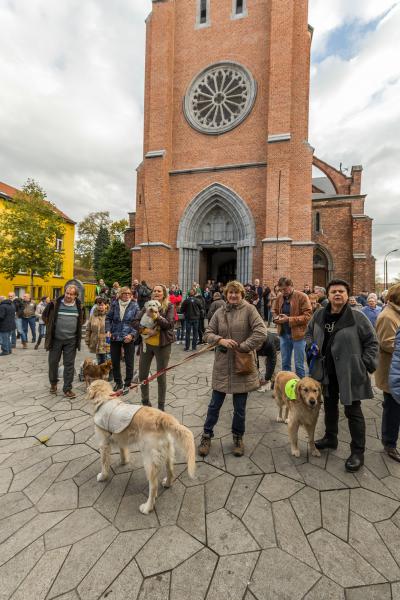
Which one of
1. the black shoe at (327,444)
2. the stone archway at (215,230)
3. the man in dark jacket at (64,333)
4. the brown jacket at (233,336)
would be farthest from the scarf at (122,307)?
the stone archway at (215,230)

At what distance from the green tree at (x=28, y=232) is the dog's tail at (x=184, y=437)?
2007 centimetres

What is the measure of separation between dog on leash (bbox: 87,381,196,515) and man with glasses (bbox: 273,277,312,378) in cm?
300

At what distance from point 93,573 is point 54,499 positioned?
3.01 feet

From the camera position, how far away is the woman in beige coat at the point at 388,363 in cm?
304

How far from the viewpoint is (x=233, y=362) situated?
306cm

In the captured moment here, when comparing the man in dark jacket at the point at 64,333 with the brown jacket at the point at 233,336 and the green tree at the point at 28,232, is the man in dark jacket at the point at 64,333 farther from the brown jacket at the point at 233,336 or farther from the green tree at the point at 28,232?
the green tree at the point at 28,232

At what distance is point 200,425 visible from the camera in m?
3.71

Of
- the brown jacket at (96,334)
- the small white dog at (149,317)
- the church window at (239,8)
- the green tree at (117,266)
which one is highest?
the church window at (239,8)

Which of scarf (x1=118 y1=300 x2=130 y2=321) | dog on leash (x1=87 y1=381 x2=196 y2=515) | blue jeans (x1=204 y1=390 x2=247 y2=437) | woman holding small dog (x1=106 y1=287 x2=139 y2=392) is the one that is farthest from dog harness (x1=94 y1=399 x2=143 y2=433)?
scarf (x1=118 y1=300 x2=130 y2=321)

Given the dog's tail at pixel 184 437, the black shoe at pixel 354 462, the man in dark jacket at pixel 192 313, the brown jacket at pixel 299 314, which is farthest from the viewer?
the man in dark jacket at pixel 192 313

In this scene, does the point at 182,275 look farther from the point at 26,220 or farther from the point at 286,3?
the point at 286,3

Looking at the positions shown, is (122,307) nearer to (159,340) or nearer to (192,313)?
(159,340)

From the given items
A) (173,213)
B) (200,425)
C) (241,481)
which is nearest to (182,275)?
(173,213)

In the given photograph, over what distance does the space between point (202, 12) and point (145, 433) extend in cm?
2230
